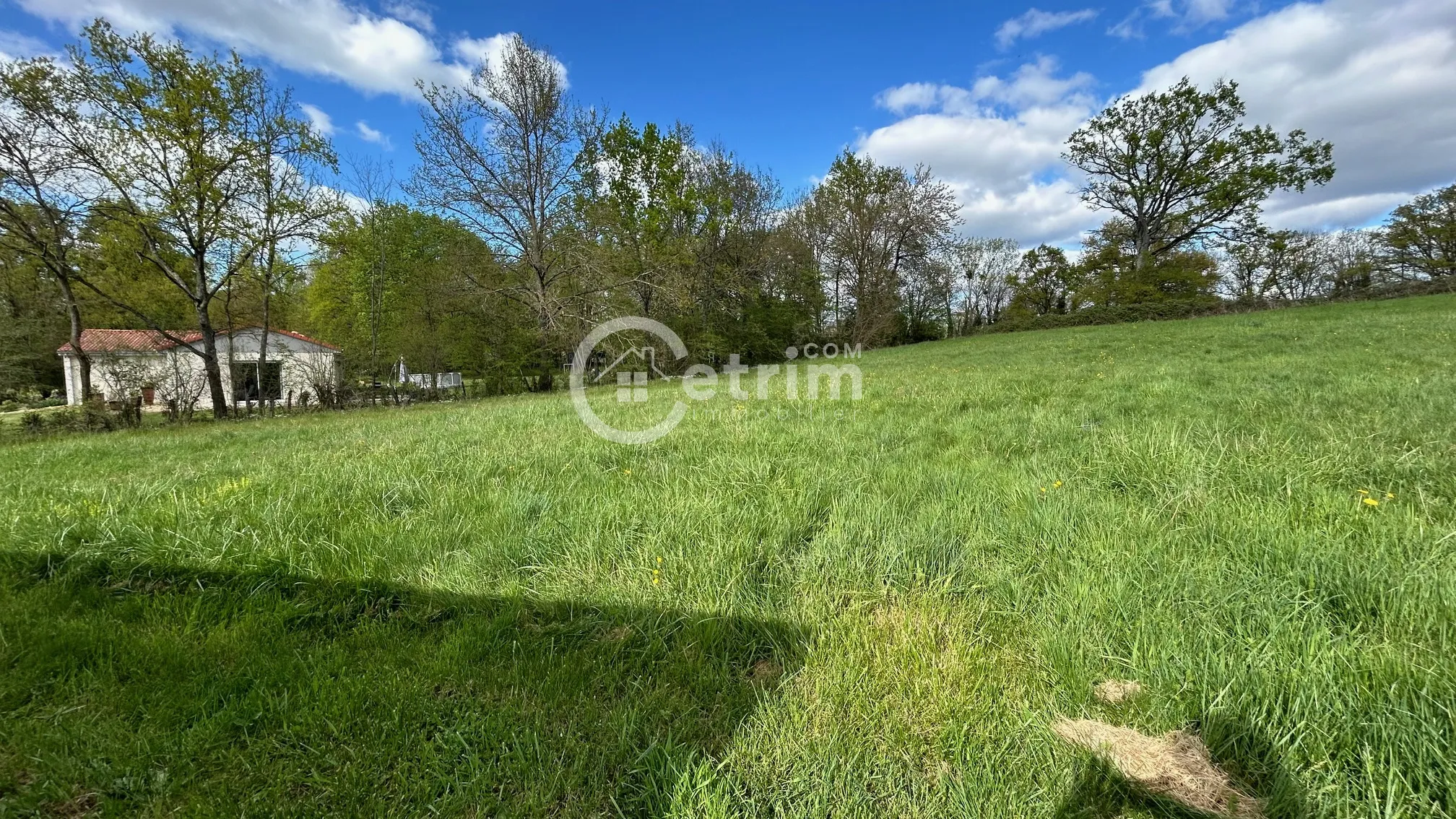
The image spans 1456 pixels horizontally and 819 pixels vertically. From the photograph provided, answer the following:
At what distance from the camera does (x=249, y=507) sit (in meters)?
3.09

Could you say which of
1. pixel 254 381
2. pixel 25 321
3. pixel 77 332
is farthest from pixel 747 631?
pixel 25 321

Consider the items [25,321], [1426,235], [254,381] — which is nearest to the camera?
[254,381]

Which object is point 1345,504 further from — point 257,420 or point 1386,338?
point 257,420

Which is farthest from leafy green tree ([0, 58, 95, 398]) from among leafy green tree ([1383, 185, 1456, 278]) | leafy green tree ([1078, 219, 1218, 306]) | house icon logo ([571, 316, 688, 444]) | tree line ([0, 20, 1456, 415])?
leafy green tree ([1383, 185, 1456, 278])

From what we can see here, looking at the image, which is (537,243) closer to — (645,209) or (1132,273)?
(645,209)

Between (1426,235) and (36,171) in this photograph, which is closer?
(36,171)

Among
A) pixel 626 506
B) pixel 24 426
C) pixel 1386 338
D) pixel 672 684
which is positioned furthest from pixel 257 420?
pixel 1386 338

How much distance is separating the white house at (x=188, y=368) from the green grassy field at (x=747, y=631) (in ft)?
48.4

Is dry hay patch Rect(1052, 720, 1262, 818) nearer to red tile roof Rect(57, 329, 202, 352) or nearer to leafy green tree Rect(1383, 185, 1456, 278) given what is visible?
red tile roof Rect(57, 329, 202, 352)

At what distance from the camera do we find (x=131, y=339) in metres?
20.4

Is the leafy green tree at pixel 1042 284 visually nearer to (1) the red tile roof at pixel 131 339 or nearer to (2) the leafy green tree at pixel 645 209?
(2) the leafy green tree at pixel 645 209

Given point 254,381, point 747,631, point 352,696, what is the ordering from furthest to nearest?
1. point 254,381
2. point 747,631
3. point 352,696

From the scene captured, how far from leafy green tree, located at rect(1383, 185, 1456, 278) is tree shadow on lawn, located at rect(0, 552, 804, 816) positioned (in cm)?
5345

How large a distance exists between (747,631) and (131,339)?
31186 mm
